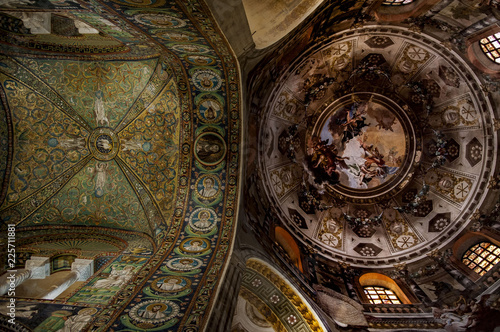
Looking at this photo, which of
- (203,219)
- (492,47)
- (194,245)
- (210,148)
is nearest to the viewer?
(194,245)

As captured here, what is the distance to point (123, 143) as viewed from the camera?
1031 centimetres

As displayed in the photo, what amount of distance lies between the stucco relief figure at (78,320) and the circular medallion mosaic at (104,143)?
18.8 ft

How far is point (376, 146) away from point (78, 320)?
561 inches

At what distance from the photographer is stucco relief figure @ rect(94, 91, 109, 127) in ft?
A: 33.1

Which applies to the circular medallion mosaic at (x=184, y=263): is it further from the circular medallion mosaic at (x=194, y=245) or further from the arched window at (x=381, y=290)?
the arched window at (x=381, y=290)

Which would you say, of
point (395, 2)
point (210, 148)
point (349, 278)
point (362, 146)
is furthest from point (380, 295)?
point (395, 2)

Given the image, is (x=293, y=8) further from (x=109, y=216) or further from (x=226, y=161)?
(x=109, y=216)

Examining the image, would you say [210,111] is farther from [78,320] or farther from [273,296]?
[78,320]

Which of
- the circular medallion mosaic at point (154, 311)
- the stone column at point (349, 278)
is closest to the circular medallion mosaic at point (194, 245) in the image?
the circular medallion mosaic at point (154, 311)

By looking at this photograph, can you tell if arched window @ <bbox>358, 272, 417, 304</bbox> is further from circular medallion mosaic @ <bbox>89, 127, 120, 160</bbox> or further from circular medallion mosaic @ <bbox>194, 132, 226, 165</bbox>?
circular medallion mosaic @ <bbox>89, 127, 120, 160</bbox>

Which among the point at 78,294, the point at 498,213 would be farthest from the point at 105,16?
the point at 498,213

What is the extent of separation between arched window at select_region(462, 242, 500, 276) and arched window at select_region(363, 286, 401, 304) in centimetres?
305

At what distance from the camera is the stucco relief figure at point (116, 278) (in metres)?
7.12

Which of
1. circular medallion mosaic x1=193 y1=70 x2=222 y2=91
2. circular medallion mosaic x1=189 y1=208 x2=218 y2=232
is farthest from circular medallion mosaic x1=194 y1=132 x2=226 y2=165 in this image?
circular medallion mosaic x1=189 y1=208 x2=218 y2=232
